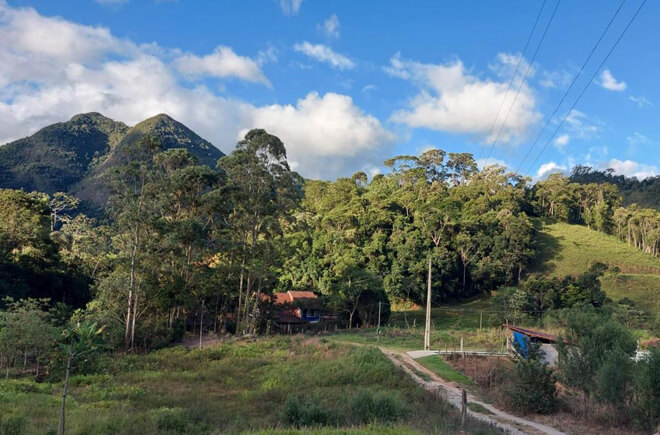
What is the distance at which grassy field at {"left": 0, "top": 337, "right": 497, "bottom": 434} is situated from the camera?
12.2 metres

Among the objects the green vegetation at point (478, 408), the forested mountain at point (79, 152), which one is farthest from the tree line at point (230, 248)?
the forested mountain at point (79, 152)

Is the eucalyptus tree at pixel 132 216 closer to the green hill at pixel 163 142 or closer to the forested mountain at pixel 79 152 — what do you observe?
the forested mountain at pixel 79 152

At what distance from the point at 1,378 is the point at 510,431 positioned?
21153 millimetres

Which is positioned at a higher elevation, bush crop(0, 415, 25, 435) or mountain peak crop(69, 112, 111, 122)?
mountain peak crop(69, 112, 111, 122)

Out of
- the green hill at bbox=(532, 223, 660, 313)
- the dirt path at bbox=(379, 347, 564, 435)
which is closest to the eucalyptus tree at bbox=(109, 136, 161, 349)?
the dirt path at bbox=(379, 347, 564, 435)

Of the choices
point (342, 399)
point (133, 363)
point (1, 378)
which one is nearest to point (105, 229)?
point (133, 363)

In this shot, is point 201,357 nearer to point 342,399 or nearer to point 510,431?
point 342,399

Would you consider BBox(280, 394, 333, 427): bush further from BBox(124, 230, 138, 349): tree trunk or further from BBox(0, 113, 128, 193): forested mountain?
BBox(0, 113, 128, 193): forested mountain

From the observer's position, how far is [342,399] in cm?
1600

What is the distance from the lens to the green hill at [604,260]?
53969mm

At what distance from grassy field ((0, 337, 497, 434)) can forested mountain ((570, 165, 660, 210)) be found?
92248mm

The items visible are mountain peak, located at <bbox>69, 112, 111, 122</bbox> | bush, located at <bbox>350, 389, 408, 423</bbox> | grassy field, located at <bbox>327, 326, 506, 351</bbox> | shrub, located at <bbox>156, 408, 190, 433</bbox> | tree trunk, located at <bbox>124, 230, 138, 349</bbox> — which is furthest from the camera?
mountain peak, located at <bbox>69, 112, 111, 122</bbox>

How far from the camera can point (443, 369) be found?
83.4 feet

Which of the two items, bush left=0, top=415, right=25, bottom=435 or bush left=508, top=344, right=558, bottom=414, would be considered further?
bush left=508, top=344, right=558, bottom=414
